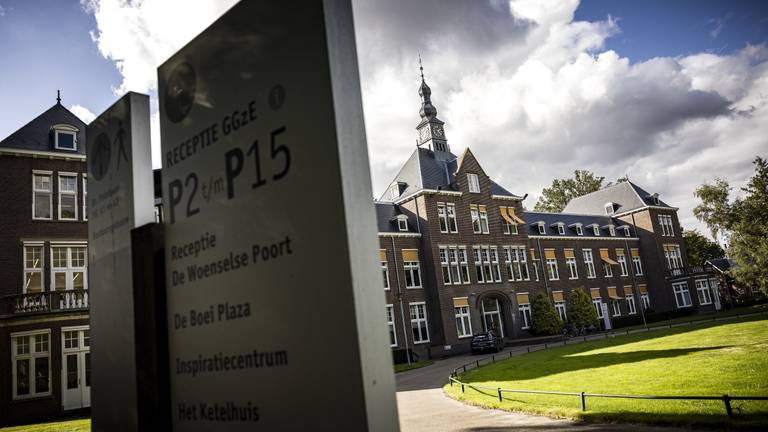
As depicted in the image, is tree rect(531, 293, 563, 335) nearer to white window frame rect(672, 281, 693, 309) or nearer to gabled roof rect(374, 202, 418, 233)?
gabled roof rect(374, 202, 418, 233)

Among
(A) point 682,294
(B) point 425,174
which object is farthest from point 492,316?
(A) point 682,294

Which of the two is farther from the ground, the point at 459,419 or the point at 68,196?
the point at 68,196

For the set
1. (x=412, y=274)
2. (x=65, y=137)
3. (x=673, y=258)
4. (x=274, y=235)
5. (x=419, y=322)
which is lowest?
(x=419, y=322)

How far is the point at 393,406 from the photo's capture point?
7.29 feet

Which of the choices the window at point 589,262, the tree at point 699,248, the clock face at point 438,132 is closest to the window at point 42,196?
the clock face at point 438,132

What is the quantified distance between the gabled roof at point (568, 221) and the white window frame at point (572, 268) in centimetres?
304

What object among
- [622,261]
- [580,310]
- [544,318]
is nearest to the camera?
[544,318]

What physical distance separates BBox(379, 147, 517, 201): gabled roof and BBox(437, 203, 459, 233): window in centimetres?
154

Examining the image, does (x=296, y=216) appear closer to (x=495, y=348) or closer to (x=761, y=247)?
(x=495, y=348)

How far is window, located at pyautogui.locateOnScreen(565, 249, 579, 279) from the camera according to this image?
5028 centimetres

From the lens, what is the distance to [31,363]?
21.1m

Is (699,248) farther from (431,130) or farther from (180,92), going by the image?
(180,92)

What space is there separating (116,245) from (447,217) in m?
37.3

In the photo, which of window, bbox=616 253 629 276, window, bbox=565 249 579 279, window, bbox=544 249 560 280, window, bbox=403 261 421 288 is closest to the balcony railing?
window, bbox=403 261 421 288
